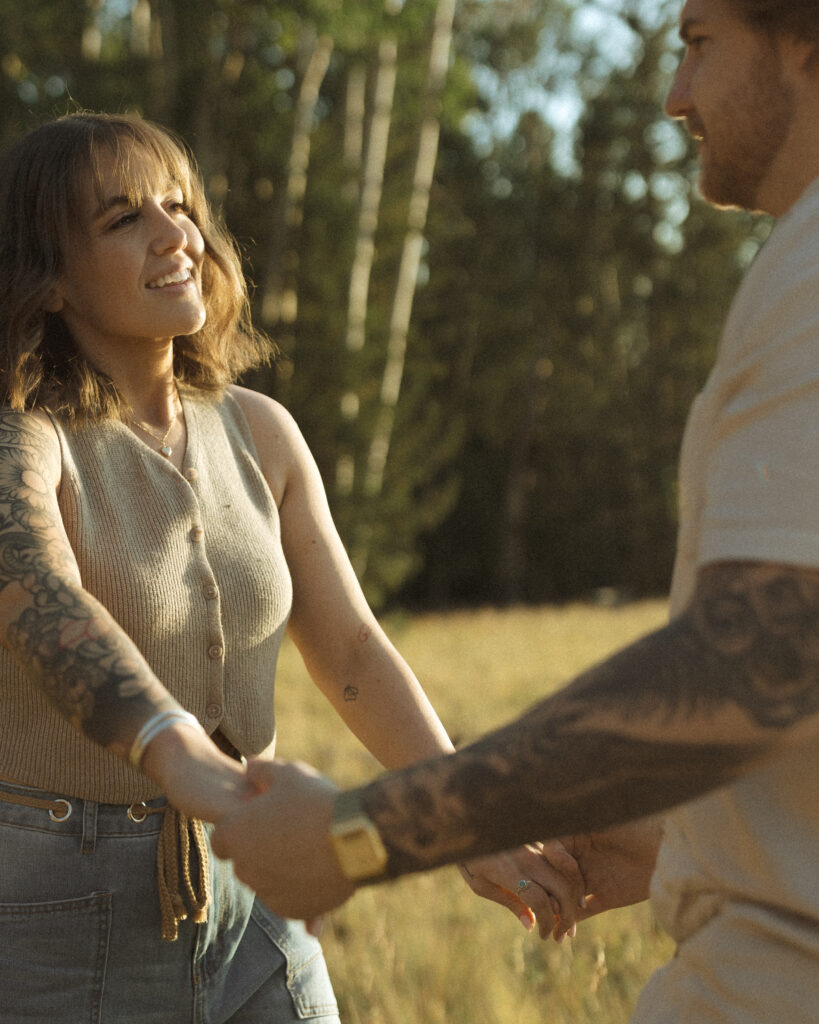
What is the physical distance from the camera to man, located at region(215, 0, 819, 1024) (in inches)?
48.6

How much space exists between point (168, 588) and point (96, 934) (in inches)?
22.6

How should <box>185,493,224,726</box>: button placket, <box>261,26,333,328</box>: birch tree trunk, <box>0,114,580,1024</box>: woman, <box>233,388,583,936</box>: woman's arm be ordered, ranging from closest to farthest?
<box>0,114,580,1024</box>: woman, <box>185,493,224,726</box>: button placket, <box>233,388,583,936</box>: woman's arm, <box>261,26,333,328</box>: birch tree trunk

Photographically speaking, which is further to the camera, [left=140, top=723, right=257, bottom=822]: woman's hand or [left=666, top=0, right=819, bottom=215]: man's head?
[left=140, top=723, right=257, bottom=822]: woman's hand

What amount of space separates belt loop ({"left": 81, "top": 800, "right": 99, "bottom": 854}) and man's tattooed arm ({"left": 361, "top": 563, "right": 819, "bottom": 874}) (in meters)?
0.81

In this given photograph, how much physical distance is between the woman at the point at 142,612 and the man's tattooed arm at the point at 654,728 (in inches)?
18.7

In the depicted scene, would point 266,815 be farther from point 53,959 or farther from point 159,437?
point 159,437

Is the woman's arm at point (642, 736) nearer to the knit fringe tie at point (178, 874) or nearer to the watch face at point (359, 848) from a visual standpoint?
the watch face at point (359, 848)

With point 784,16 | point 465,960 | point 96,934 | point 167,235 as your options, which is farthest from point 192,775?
point 465,960

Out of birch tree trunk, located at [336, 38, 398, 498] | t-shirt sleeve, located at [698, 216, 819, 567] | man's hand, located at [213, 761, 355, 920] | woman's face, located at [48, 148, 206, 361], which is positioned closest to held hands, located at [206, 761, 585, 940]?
man's hand, located at [213, 761, 355, 920]

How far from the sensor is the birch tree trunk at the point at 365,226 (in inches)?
664

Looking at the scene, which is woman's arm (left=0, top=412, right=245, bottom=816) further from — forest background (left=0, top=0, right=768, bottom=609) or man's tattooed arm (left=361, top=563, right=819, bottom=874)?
forest background (left=0, top=0, right=768, bottom=609)

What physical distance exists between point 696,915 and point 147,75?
15.0 meters

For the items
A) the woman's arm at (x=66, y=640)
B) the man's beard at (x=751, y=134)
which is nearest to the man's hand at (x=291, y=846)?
the woman's arm at (x=66, y=640)

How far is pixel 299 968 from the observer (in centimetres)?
225
